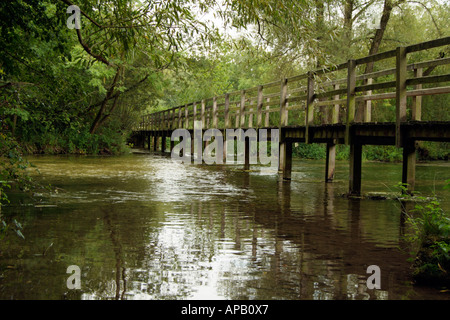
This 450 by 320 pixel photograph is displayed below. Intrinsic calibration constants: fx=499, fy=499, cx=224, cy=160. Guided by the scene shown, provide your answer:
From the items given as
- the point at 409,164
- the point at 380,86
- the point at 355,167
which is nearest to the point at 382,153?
the point at 355,167

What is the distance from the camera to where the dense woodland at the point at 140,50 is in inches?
269

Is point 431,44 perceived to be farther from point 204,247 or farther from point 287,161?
point 287,161

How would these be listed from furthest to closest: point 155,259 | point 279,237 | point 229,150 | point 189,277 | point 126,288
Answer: point 229,150 < point 279,237 < point 155,259 < point 189,277 < point 126,288

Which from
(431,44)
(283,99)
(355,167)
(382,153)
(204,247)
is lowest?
(204,247)

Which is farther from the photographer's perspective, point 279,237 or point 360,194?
point 360,194

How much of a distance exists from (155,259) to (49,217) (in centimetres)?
292

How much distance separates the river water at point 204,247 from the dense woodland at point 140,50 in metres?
1.41

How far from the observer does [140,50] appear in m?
7.04

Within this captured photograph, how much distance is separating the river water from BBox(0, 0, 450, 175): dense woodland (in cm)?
141

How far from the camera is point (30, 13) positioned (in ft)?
22.8

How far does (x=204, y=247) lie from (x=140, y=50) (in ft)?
10.1

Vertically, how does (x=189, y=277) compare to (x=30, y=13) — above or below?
below
